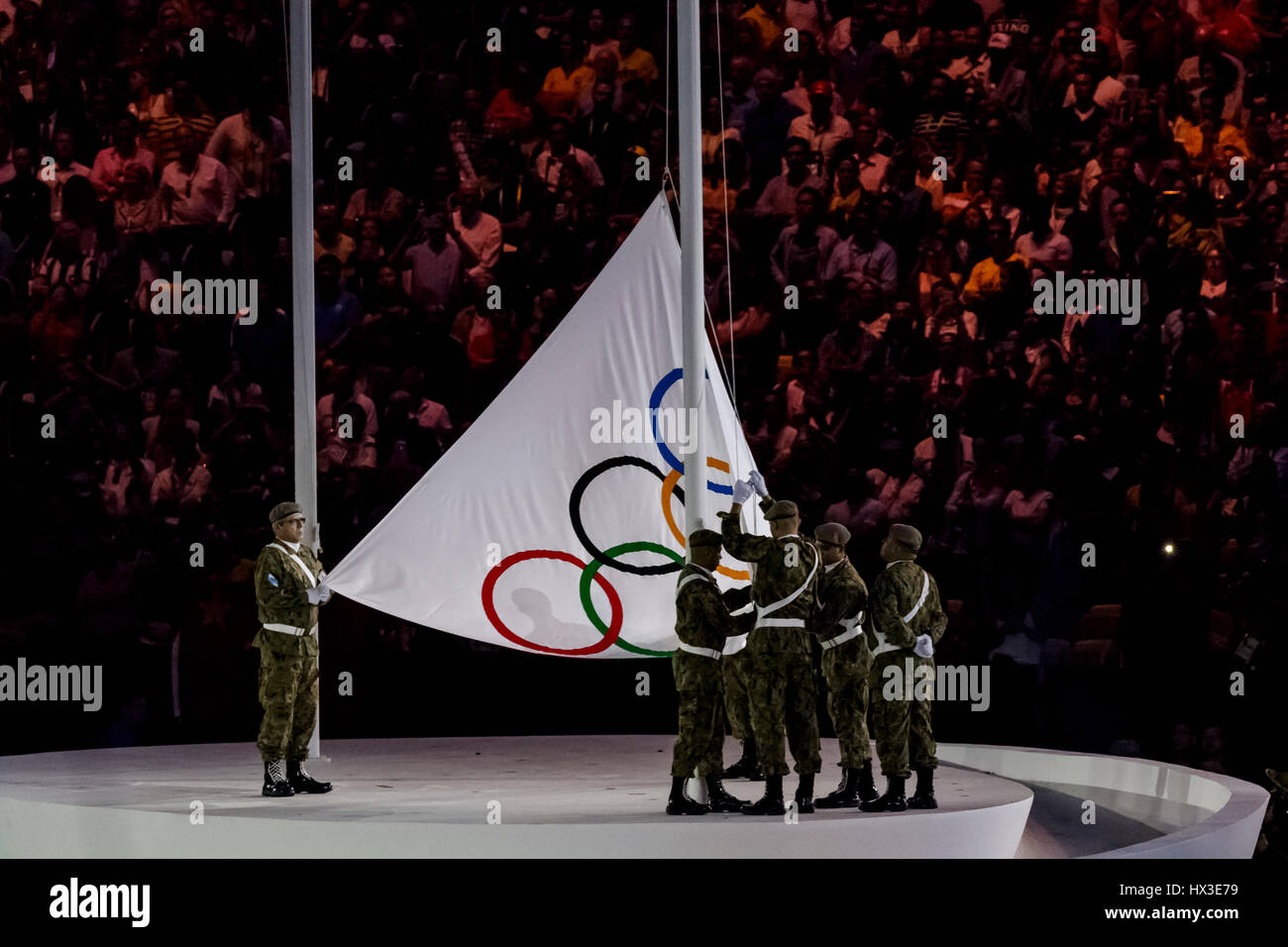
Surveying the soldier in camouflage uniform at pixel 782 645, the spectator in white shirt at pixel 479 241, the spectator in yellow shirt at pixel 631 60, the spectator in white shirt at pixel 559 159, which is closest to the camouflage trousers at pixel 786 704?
the soldier in camouflage uniform at pixel 782 645

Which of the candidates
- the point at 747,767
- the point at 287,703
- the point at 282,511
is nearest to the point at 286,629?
the point at 287,703

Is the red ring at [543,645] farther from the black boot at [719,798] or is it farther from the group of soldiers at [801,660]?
the black boot at [719,798]

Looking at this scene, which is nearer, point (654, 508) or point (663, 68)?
point (654, 508)

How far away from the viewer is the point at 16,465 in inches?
494

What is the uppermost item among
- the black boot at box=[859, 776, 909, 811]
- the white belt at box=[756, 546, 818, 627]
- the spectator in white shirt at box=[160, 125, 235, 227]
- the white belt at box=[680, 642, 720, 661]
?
the spectator in white shirt at box=[160, 125, 235, 227]

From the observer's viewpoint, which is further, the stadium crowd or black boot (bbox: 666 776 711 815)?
the stadium crowd

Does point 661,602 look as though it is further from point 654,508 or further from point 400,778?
point 400,778

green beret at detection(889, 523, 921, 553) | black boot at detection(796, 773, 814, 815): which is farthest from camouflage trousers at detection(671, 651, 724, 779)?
green beret at detection(889, 523, 921, 553)

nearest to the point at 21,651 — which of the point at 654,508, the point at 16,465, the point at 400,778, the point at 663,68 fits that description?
the point at 16,465

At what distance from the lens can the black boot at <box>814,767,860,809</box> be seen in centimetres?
840

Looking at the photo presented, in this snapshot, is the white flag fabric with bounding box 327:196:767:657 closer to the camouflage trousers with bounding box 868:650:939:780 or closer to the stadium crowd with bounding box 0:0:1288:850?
the camouflage trousers with bounding box 868:650:939:780

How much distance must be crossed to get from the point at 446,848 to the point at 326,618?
4702 millimetres

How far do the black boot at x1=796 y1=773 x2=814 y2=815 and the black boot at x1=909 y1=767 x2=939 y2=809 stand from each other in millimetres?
428

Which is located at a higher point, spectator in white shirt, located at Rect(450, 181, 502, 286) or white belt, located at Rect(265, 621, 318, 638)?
spectator in white shirt, located at Rect(450, 181, 502, 286)
